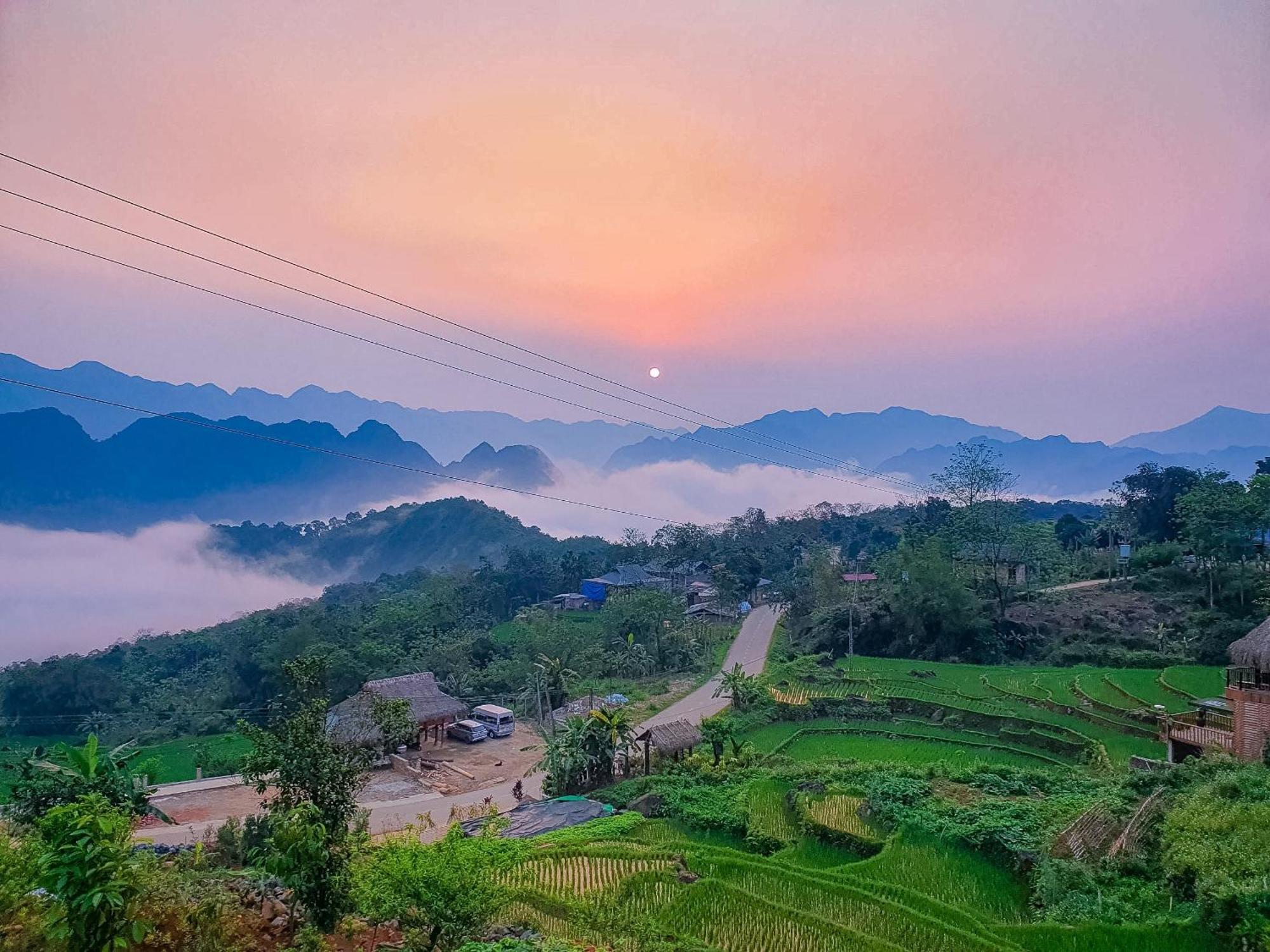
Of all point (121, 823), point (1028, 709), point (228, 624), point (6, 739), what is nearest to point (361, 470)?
point (228, 624)

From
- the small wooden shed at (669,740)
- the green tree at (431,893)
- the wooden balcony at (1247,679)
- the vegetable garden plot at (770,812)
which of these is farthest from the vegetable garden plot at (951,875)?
the wooden balcony at (1247,679)

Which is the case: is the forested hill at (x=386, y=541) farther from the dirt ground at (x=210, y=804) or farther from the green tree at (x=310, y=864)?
the green tree at (x=310, y=864)

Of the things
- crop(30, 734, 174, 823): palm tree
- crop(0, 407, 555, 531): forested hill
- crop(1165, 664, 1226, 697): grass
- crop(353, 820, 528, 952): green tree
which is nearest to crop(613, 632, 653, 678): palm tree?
crop(1165, 664, 1226, 697): grass

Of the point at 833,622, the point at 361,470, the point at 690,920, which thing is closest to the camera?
the point at 690,920

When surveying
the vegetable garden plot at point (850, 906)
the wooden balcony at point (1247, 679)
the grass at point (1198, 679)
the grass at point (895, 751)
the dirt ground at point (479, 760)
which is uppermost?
the wooden balcony at point (1247, 679)

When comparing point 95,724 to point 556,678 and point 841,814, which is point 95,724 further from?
point 841,814

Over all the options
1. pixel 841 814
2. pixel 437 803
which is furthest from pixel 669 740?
pixel 437 803

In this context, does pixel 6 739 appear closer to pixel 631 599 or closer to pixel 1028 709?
pixel 631 599
